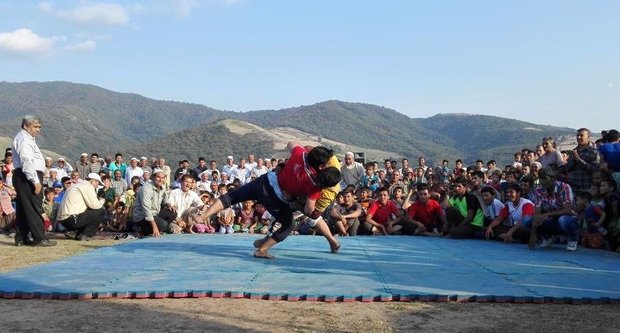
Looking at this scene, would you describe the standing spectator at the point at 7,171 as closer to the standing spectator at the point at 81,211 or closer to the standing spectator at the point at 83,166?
the standing spectator at the point at 83,166

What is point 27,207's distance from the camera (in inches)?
325

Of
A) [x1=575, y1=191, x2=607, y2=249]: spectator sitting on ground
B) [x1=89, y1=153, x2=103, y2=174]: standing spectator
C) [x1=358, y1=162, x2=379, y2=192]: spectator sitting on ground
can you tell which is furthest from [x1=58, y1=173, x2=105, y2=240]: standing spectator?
[x1=575, y1=191, x2=607, y2=249]: spectator sitting on ground

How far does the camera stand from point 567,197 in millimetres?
8383

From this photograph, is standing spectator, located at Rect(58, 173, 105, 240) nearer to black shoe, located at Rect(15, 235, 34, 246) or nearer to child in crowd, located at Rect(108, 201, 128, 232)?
black shoe, located at Rect(15, 235, 34, 246)

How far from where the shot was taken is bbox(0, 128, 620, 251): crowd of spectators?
8.62 m

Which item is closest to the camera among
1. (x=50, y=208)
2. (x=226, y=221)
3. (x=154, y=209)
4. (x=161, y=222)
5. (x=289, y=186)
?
(x=289, y=186)

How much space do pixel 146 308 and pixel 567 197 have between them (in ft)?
20.4

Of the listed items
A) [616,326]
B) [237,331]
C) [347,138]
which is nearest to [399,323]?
[237,331]

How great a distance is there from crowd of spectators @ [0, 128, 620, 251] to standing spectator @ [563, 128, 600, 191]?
0.02m

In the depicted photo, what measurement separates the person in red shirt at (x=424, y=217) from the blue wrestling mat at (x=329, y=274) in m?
2.37

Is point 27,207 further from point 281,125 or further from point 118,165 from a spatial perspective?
point 281,125

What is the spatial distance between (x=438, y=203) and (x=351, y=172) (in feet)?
8.49

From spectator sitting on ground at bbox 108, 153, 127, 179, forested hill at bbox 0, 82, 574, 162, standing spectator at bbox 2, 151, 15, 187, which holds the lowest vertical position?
standing spectator at bbox 2, 151, 15, 187

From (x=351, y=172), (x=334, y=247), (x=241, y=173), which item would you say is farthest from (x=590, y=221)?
(x=241, y=173)
